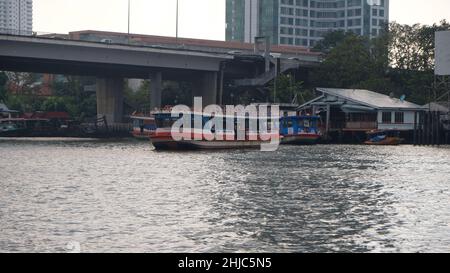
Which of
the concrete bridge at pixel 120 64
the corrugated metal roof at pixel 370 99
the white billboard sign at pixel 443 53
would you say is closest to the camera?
the concrete bridge at pixel 120 64

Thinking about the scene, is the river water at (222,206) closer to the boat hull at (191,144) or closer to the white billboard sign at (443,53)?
the boat hull at (191,144)

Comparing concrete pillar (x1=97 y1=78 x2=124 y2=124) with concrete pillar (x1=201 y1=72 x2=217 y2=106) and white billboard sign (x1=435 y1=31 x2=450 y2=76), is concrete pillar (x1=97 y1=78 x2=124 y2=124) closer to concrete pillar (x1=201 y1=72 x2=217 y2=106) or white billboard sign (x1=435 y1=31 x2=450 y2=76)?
concrete pillar (x1=201 y1=72 x2=217 y2=106)

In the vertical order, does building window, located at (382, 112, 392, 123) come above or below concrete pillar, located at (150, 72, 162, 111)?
below

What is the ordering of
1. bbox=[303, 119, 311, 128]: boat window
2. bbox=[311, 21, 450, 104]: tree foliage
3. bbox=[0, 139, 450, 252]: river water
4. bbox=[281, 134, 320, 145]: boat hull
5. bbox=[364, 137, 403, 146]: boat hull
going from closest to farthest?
bbox=[0, 139, 450, 252]: river water, bbox=[281, 134, 320, 145]: boat hull, bbox=[303, 119, 311, 128]: boat window, bbox=[364, 137, 403, 146]: boat hull, bbox=[311, 21, 450, 104]: tree foliage

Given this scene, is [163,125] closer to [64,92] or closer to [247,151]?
[247,151]

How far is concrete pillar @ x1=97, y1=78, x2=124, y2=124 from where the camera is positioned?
115 meters

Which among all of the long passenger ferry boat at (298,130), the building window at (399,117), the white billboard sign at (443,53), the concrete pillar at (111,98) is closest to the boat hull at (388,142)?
the building window at (399,117)

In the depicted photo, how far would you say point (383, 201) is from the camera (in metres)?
35.9

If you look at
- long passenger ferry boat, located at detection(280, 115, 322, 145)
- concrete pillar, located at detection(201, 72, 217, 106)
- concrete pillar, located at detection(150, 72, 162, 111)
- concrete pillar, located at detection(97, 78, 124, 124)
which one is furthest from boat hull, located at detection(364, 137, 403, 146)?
concrete pillar, located at detection(97, 78, 124, 124)

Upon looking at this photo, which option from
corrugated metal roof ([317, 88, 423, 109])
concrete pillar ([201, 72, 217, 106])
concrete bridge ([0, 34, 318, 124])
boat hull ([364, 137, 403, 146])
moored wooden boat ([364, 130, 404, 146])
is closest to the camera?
concrete bridge ([0, 34, 318, 124])

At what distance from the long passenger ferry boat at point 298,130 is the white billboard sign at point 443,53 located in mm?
15465

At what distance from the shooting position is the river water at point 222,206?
25438 millimetres

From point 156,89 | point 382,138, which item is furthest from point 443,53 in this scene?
point 156,89

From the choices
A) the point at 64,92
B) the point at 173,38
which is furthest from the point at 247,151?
the point at 173,38
